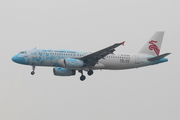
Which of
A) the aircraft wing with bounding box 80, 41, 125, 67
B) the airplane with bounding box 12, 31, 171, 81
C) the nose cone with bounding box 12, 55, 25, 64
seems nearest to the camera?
the aircraft wing with bounding box 80, 41, 125, 67

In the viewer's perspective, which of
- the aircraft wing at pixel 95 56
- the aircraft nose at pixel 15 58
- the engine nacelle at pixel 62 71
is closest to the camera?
the aircraft wing at pixel 95 56

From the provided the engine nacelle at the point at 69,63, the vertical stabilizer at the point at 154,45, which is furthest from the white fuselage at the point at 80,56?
the vertical stabilizer at the point at 154,45

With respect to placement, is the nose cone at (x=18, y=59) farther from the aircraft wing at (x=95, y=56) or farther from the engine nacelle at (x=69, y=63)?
the aircraft wing at (x=95, y=56)

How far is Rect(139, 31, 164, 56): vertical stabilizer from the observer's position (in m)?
71.3

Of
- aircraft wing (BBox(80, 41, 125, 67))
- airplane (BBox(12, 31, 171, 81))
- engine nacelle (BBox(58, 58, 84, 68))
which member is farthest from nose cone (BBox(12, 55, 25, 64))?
aircraft wing (BBox(80, 41, 125, 67))

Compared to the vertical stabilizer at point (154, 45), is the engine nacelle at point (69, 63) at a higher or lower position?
lower

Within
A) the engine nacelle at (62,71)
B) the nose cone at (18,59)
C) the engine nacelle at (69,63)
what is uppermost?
the nose cone at (18,59)

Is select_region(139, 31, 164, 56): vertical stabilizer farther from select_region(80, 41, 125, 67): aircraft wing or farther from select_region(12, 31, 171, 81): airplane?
select_region(80, 41, 125, 67): aircraft wing

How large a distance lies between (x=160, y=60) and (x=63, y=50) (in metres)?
15.0

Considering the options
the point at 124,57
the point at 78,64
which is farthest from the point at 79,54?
the point at 124,57

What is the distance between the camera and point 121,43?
5888 cm

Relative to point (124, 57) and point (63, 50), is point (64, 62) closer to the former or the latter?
point (63, 50)

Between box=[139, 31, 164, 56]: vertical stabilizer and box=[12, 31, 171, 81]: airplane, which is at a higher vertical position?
box=[139, 31, 164, 56]: vertical stabilizer

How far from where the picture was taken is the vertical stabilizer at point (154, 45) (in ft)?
234
